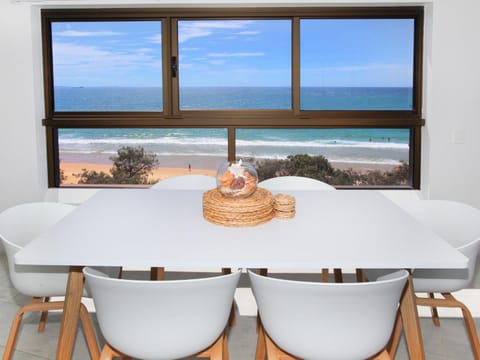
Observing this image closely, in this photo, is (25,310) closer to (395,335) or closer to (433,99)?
(395,335)

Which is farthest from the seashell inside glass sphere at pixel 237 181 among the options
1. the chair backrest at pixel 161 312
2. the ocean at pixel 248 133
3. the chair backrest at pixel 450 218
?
the ocean at pixel 248 133

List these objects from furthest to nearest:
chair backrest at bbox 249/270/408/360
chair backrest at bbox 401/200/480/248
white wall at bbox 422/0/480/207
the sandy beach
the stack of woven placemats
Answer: the sandy beach < white wall at bbox 422/0/480/207 < chair backrest at bbox 401/200/480/248 < the stack of woven placemats < chair backrest at bbox 249/270/408/360

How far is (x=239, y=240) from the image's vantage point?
6.70ft

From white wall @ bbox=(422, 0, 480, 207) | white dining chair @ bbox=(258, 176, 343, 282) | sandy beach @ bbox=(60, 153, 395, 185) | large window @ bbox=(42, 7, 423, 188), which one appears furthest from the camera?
sandy beach @ bbox=(60, 153, 395, 185)

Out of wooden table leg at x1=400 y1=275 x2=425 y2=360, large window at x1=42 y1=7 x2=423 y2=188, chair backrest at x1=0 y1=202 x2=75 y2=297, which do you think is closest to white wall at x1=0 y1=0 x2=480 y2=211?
large window at x1=42 y1=7 x2=423 y2=188

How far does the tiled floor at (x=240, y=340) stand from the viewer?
2744mm

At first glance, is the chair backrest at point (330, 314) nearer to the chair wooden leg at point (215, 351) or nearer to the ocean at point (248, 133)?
the chair wooden leg at point (215, 351)

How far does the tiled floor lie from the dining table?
2.52 ft

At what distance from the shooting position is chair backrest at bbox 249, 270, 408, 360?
1.62 metres

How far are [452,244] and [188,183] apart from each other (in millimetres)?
1552

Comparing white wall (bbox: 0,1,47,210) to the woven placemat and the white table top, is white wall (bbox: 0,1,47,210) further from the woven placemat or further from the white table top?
the woven placemat

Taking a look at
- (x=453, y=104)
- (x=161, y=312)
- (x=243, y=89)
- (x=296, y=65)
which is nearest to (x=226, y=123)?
(x=243, y=89)

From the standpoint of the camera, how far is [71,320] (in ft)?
6.66

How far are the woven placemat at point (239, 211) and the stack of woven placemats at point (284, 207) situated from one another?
0.10 feet
